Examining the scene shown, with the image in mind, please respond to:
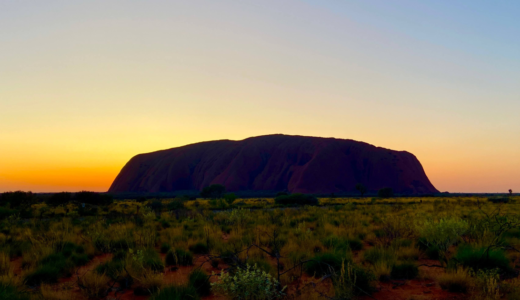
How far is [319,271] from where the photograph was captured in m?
7.55

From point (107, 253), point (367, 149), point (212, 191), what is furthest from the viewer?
point (367, 149)

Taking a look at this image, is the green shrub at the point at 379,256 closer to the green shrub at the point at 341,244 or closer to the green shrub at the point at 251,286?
the green shrub at the point at 341,244

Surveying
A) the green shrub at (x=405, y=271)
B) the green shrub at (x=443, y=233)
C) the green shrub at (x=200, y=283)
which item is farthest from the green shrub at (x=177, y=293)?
the green shrub at (x=443, y=233)

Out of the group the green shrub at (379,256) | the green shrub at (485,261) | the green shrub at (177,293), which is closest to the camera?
the green shrub at (177,293)

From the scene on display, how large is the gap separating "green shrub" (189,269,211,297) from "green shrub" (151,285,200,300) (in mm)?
403

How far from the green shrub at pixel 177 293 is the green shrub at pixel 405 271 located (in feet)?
14.7

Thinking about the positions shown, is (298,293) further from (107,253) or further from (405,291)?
(107,253)

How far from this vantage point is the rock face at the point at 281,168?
379 feet

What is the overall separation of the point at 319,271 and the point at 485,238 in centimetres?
565

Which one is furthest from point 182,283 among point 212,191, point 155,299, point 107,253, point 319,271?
point 212,191

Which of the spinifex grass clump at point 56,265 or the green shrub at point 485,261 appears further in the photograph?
the spinifex grass clump at point 56,265

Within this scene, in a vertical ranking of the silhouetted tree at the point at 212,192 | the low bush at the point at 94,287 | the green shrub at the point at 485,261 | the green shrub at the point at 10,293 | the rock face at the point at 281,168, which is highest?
the rock face at the point at 281,168

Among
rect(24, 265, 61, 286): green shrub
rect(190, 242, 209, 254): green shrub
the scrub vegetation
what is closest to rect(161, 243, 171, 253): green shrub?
the scrub vegetation

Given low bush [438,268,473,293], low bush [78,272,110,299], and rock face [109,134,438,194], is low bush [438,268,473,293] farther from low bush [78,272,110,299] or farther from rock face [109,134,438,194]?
rock face [109,134,438,194]
